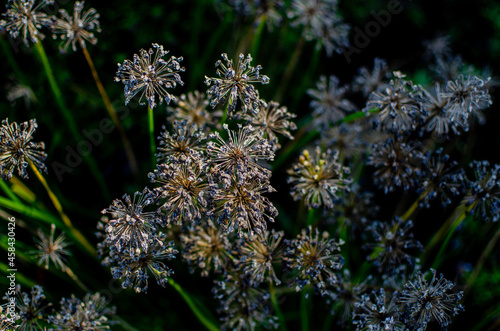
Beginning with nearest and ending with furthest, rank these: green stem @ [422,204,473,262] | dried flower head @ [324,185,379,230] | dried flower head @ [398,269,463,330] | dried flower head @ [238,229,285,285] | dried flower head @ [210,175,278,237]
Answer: dried flower head @ [210,175,278,237], dried flower head @ [398,269,463,330], dried flower head @ [238,229,285,285], green stem @ [422,204,473,262], dried flower head @ [324,185,379,230]

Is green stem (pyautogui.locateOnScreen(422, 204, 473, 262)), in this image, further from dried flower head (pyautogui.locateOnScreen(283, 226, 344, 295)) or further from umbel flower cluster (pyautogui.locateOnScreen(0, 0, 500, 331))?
dried flower head (pyautogui.locateOnScreen(283, 226, 344, 295))

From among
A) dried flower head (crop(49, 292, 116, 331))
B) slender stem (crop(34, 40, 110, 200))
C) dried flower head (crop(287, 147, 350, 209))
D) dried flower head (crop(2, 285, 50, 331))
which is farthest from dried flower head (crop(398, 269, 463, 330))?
slender stem (crop(34, 40, 110, 200))

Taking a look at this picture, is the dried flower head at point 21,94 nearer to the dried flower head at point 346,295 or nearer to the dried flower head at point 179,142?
the dried flower head at point 179,142

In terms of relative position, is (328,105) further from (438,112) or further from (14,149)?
(14,149)

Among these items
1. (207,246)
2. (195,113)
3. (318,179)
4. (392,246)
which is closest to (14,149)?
(195,113)

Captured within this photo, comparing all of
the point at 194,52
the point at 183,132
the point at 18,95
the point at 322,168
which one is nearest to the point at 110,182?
the point at 18,95

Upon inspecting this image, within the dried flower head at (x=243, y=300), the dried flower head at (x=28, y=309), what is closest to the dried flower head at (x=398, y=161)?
the dried flower head at (x=243, y=300)

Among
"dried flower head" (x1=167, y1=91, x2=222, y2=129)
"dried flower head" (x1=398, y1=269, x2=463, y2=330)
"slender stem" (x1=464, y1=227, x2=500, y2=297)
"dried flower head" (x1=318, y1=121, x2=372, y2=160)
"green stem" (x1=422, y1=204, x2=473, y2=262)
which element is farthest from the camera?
"dried flower head" (x1=318, y1=121, x2=372, y2=160)
